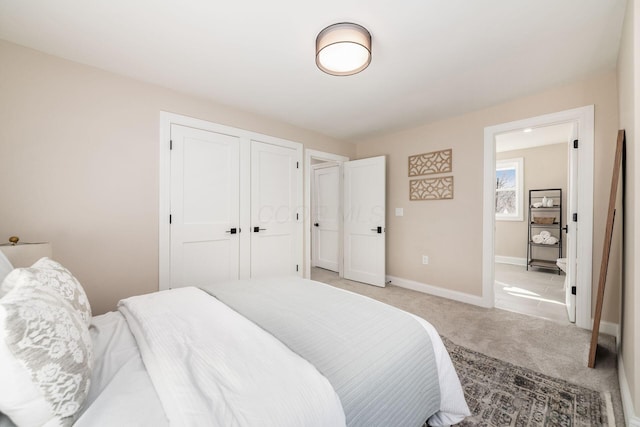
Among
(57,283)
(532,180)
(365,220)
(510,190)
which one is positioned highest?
(532,180)

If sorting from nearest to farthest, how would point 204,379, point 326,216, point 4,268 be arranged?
point 204,379, point 4,268, point 326,216

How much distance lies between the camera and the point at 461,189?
3.34 m

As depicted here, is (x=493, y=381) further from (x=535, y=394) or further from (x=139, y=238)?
(x=139, y=238)

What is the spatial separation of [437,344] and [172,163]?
2.80 metres

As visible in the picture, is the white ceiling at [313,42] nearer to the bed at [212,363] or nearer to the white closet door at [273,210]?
the white closet door at [273,210]

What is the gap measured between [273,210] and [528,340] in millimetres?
3023

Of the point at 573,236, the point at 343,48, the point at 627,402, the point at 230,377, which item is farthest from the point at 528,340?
the point at 343,48

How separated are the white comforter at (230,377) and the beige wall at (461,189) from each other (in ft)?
9.98

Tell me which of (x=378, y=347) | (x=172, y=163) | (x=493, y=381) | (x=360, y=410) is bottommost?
(x=493, y=381)

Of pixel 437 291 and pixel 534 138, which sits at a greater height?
pixel 534 138

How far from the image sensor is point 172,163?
2660mm

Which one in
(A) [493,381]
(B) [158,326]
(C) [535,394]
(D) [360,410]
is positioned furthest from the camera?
(A) [493,381]

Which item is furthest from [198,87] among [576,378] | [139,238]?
[576,378]

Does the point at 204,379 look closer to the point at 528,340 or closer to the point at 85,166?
the point at 85,166
